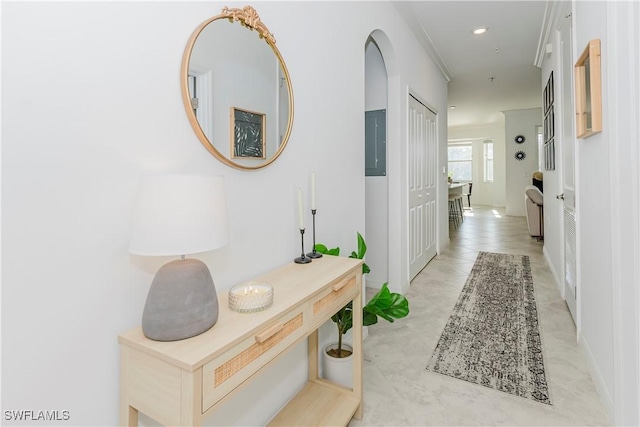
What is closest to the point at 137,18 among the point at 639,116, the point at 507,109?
the point at 639,116

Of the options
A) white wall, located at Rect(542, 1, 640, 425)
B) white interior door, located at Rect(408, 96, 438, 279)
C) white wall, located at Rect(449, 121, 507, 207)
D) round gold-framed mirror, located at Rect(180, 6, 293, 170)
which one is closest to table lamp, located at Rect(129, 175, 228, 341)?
round gold-framed mirror, located at Rect(180, 6, 293, 170)

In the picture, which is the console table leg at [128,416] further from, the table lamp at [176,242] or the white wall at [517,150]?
the white wall at [517,150]

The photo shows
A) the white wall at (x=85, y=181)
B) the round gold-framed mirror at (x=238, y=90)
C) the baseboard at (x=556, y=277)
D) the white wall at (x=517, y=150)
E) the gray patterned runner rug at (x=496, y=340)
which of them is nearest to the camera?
the white wall at (x=85, y=181)

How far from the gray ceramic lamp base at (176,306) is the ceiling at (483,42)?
10.2 feet

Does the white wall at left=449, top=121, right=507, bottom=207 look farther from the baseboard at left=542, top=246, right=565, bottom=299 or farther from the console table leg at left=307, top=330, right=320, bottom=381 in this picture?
the console table leg at left=307, top=330, right=320, bottom=381

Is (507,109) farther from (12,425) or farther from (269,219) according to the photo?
(12,425)

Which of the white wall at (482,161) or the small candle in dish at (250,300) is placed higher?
the white wall at (482,161)

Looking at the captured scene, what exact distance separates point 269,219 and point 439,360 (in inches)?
56.5

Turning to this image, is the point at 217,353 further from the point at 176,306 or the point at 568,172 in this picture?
the point at 568,172

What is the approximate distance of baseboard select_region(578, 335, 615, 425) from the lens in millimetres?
1536

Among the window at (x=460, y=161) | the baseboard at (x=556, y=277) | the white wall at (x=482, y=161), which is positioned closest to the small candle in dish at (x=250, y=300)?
the baseboard at (x=556, y=277)

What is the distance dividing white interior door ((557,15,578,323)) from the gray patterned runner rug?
0.35 m

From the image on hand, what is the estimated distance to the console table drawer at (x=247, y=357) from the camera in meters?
0.81

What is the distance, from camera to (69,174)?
83cm
